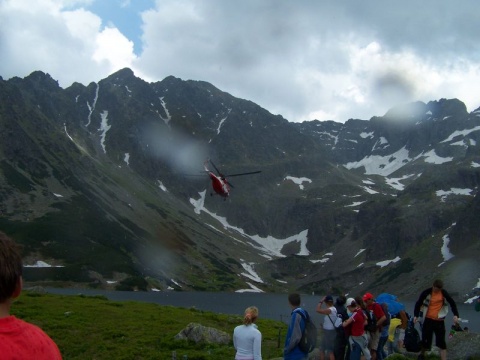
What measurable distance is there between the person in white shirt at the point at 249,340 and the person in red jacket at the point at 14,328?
854 cm

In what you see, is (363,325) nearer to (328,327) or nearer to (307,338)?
(328,327)

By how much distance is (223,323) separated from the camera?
36.4m

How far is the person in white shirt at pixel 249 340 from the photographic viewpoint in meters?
12.4

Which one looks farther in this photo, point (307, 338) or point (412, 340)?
point (412, 340)

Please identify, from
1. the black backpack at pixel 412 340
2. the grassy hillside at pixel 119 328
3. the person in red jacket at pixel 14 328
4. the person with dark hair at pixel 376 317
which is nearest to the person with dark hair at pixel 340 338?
the person with dark hair at pixel 376 317

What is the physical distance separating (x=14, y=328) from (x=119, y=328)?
26.9 m

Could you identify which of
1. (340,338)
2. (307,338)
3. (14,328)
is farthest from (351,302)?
(14,328)

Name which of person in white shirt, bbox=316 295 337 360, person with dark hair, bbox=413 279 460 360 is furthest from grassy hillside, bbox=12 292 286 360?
person with dark hair, bbox=413 279 460 360

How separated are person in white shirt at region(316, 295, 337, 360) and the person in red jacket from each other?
13.3 m

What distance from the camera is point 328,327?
682 inches

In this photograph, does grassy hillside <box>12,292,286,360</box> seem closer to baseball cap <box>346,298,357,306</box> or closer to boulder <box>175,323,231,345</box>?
boulder <box>175,323,231,345</box>

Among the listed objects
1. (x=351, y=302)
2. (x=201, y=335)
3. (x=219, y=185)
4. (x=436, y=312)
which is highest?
(x=219, y=185)

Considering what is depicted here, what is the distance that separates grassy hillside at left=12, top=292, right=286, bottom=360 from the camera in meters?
23.8

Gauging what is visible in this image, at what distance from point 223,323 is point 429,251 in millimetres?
176880
